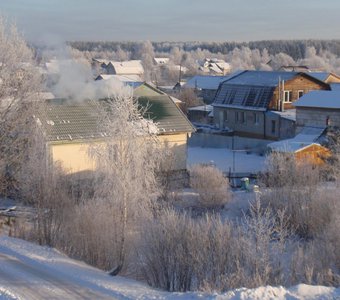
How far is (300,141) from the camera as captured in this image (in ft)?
90.5

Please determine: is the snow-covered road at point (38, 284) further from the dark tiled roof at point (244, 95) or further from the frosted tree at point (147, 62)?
the frosted tree at point (147, 62)

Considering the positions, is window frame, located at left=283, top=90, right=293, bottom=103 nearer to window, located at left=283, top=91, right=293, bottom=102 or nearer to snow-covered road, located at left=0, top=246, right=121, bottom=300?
window, located at left=283, top=91, right=293, bottom=102

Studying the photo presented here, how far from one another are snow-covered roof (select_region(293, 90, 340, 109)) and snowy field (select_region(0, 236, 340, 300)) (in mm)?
21062

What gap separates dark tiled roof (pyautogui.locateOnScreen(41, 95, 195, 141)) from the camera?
70.6 feet

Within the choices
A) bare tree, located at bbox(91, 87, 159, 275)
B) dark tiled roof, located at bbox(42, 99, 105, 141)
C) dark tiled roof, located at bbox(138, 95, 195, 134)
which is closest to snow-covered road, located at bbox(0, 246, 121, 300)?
bare tree, located at bbox(91, 87, 159, 275)

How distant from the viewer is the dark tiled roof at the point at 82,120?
2153cm

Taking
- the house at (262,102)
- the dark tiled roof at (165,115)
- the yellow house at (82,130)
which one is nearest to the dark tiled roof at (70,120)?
the yellow house at (82,130)

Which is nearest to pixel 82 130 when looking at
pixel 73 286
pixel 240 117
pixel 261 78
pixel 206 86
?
pixel 73 286

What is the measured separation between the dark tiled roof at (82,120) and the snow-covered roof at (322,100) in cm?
908

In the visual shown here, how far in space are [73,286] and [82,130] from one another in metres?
12.5

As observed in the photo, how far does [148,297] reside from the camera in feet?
30.9

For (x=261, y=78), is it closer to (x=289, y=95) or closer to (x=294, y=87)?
(x=294, y=87)

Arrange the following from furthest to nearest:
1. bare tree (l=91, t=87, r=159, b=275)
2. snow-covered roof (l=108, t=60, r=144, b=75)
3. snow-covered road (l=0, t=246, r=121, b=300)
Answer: snow-covered roof (l=108, t=60, r=144, b=75) < bare tree (l=91, t=87, r=159, b=275) < snow-covered road (l=0, t=246, r=121, b=300)

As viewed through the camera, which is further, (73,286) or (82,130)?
(82,130)
